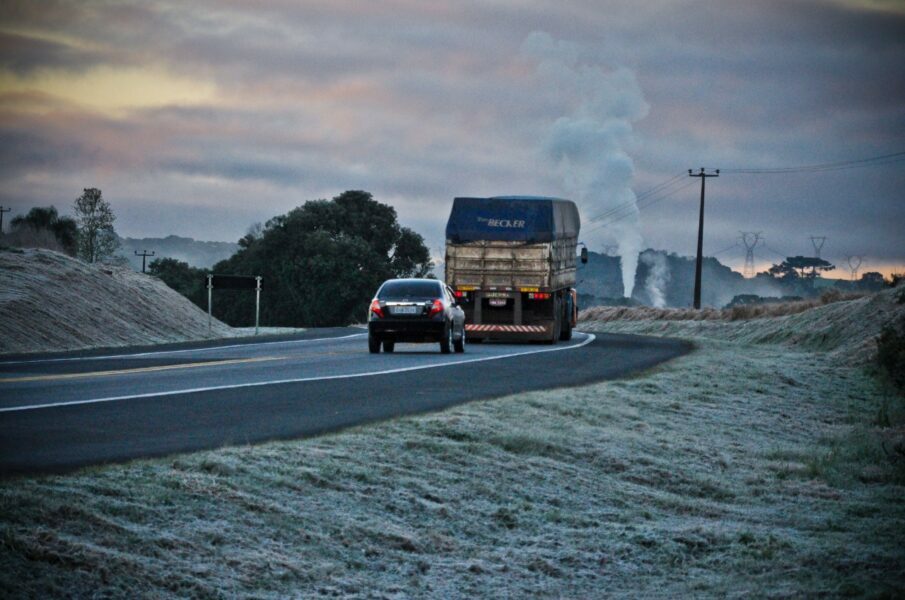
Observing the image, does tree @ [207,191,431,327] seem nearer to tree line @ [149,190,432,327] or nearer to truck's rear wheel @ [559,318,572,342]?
tree line @ [149,190,432,327]

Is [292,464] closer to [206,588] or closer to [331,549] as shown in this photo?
[331,549]

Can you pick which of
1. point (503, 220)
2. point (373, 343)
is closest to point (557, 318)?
point (503, 220)

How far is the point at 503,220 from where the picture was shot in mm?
40500

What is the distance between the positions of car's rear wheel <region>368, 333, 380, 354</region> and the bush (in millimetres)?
12122

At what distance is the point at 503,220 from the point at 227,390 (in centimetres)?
2266

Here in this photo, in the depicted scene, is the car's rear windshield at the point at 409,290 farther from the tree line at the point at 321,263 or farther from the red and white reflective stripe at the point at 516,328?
the tree line at the point at 321,263

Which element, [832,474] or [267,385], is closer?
[832,474]

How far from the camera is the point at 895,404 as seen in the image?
25.3 meters

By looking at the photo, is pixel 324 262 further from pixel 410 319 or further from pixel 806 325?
pixel 410 319

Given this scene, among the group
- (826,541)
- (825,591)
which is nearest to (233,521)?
(825,591)

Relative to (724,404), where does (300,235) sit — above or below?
above

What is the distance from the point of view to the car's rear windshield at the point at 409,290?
1275 inches

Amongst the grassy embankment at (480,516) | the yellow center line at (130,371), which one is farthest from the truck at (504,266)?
the grassy embankment at (480,516)

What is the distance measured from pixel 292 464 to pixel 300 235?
80.1 m
